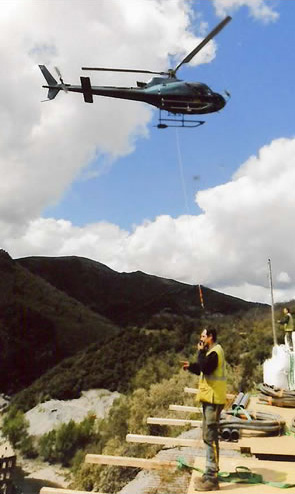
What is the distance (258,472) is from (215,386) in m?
1.33

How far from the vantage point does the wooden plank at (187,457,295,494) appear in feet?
18.2

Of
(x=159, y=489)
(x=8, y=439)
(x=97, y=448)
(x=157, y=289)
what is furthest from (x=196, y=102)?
(x=157, y=289)

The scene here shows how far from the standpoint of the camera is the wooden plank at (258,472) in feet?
18.2

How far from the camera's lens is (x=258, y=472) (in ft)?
20.4

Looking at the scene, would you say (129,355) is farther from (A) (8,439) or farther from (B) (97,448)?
(B) (97,448)

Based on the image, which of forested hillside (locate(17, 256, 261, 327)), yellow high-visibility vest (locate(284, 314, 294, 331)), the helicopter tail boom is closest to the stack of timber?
yellow high-visibility vest (locate(284, 314, 294, 331))

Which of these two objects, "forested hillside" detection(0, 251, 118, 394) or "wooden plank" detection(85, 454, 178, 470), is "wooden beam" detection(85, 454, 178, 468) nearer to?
"wooden plank" detection(85, 454, 178, 470)

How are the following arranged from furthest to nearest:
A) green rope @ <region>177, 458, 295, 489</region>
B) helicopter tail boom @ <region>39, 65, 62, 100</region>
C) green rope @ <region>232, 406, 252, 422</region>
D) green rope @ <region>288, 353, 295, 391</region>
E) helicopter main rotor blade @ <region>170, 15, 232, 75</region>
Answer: helicopter tail boom @ <region>39, 65, 62, 100</region> → helicopter main rotor blade @ <region>170, 15, 232, 75</region> → green rope @ <region>288, 353, 295, 391</region> → green rope @ <region>232, 406, 252, 422</region> → green rope @ <region>177, 458, 295, 489</region>

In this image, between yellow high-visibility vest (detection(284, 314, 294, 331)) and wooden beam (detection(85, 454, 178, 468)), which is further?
yellow high-visibility vest (detection(284, 314, 294, 331))

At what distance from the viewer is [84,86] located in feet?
58.3

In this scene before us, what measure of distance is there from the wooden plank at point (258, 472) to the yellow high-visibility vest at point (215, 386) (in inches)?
37.7

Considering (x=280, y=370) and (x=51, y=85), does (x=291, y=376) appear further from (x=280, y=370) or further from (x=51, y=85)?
(x=51, y=85)

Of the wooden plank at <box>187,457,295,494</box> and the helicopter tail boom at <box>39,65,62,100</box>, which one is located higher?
the helicopter tail boom at <box>39,65,62,100</box>

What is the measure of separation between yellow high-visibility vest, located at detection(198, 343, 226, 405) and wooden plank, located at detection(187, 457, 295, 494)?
0.96 m
